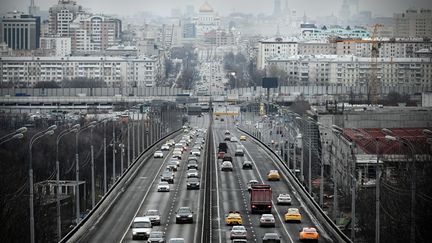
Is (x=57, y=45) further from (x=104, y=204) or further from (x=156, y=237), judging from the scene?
(x=156, y=237)

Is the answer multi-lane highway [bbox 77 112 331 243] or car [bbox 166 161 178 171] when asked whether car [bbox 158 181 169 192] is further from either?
car [bbox 166 161 178 171]

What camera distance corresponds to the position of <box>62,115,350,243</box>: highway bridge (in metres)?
14.5

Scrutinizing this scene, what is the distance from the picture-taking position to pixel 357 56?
6456 centimetres

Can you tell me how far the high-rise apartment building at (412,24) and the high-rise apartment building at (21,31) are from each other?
17.6 meters

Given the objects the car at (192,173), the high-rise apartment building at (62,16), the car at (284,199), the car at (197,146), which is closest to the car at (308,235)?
the car at (284,199)

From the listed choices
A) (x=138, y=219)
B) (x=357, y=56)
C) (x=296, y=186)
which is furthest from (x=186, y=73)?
(x=138, y=219)

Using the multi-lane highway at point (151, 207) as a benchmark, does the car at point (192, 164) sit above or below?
above

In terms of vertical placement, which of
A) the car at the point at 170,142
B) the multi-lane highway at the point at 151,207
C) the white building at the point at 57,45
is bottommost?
the multi-lane highway at the point at 151,207

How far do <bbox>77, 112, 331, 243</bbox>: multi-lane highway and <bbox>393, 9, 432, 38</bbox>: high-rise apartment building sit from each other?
82.7 ft

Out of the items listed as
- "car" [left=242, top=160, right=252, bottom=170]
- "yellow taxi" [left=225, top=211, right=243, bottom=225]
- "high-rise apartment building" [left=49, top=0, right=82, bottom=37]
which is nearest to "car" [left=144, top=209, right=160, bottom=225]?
"yellow taxi" [left=225, top=211, right=243, bottom=225]

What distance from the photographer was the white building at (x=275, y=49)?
7469 centimetres

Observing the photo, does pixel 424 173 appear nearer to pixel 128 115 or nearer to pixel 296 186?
pixel 296 186

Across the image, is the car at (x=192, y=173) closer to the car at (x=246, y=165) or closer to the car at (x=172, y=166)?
the car at (x=172, y=166)

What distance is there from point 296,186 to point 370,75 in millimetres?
37295
